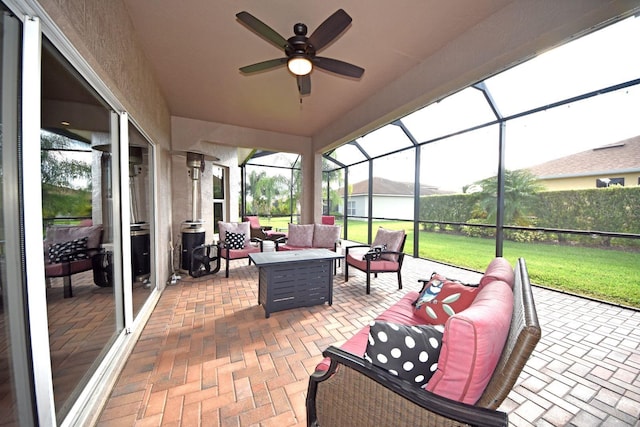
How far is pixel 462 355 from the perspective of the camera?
80cm

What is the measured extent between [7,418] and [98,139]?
174 centimetres

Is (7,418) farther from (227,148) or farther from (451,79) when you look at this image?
(227,148)

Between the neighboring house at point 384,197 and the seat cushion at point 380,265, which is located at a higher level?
the neighboring house at point 384,197

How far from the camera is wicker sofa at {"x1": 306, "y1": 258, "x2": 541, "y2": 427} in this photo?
0.75 m

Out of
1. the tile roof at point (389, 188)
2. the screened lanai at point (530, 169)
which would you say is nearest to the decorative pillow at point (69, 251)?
the screened lanai at point (530, 169)

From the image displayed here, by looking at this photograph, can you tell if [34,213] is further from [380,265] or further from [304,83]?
[380,265]

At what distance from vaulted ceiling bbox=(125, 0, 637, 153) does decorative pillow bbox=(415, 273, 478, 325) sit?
6.71ft

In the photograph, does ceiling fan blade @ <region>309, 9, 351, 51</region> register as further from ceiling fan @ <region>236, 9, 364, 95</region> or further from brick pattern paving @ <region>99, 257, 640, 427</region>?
brick pattern paving @ <region>99, 257, 640, 427</region>

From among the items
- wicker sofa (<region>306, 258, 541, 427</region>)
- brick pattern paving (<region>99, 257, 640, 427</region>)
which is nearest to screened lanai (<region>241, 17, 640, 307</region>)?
brick pattern paving (<region>99, 257, 640, 427</region>)

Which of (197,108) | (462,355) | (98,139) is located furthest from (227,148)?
(462,355)

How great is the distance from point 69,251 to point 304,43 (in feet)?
7.83

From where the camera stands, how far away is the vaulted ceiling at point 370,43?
1940 mm

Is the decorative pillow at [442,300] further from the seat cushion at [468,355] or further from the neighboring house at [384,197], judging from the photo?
the neighboring house at [384,197]

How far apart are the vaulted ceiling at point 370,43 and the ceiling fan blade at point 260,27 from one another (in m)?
0.35
